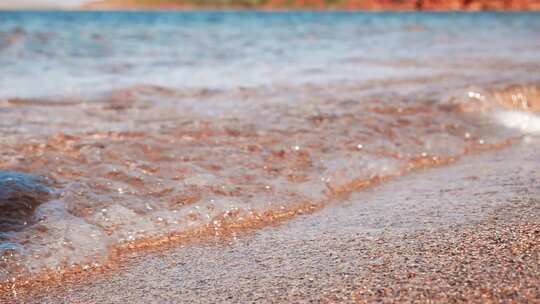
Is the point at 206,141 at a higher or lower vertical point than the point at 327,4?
higher

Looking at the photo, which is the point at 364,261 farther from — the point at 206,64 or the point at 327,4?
the point at 327,4

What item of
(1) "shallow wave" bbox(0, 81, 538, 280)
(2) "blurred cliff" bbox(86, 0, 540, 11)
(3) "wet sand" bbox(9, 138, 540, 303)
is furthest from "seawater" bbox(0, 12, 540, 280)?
(2) "blurred cliff" bbox(86, 0, 540, 11)

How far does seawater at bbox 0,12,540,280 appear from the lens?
2488 millimetres

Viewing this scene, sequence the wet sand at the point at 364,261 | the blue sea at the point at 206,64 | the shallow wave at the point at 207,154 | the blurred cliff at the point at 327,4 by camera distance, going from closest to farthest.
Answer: the wet sand at the point at 364,261, the shallow wave at the point at 207,154, the blue sea at the point at 206,64, the blurred cliff at the point at 327,4

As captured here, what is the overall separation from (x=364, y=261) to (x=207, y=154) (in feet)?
5.07

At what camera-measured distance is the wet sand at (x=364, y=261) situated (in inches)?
70.1

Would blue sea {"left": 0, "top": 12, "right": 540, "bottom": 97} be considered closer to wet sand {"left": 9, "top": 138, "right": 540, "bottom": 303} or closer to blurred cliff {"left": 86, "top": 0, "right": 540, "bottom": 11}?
wet sand {"left": 9, "top": 138, "right": 540, "bottom": 303}

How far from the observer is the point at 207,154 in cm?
340

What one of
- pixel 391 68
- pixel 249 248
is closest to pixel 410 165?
pixel 249 248

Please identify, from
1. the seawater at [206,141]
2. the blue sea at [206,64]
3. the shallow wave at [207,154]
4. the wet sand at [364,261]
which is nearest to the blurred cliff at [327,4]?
the blue sea at [206,64]

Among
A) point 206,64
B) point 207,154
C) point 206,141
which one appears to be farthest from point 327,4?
point 207,154

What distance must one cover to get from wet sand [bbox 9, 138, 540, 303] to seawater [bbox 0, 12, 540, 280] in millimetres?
208

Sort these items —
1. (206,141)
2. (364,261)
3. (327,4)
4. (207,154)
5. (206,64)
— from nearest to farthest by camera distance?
(364,261)
(207,154)
(206,141)
(206,64)
(327,4)

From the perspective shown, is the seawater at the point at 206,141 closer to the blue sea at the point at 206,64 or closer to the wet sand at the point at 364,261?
the blue sea at the point at 206,64
